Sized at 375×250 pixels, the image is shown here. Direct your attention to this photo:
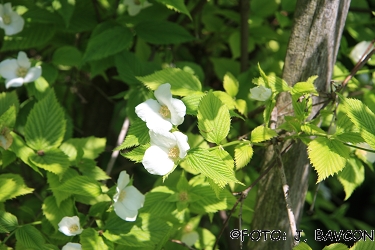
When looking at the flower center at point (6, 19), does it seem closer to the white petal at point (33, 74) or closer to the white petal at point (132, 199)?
the white petal at point (33, 74)

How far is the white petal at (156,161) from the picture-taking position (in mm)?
1004

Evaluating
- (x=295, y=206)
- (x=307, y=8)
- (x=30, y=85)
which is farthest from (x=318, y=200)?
(x=30, y=85)

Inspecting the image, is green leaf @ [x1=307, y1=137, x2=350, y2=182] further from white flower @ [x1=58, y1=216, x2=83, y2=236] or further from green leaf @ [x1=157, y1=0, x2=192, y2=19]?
white flower @ [x1=58, y1=216, x2=83, y2=236]

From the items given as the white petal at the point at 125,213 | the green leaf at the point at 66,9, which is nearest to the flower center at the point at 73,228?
the white petal at the point at 125,213

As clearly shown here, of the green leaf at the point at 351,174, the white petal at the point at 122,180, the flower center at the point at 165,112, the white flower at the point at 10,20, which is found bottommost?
the white petal at the point at 122,180

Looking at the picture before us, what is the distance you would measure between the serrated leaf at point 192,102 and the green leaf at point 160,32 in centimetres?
45

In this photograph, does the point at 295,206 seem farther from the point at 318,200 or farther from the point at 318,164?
the point at 318,200

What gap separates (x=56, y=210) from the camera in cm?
132

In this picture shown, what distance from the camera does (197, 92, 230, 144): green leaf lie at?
1072 mm

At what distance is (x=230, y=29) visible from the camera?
1.95m

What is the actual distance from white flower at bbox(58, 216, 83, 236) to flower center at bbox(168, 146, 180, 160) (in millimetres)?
385

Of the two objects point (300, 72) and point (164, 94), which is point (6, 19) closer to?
point (164, 94)

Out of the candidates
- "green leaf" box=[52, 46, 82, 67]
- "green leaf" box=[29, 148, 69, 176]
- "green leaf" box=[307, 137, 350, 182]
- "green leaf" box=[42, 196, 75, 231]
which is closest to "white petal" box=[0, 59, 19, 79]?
"green leaf" box=[52, 46, 82, 67]

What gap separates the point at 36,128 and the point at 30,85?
0.24 meters
